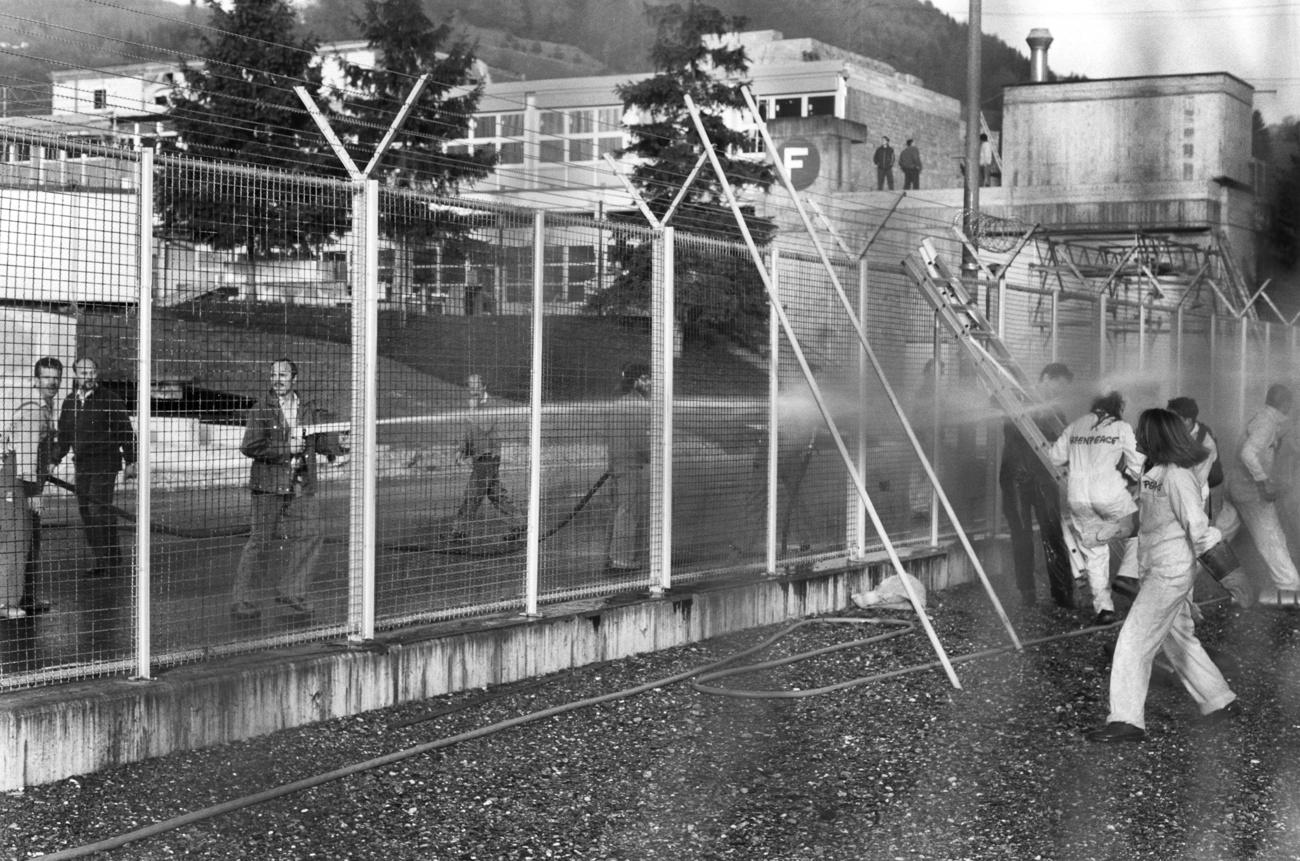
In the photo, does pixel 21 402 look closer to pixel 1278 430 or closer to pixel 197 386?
pixel 197 386

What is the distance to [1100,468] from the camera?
407 inches

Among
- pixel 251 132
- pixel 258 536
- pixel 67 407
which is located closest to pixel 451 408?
pixel 258 536

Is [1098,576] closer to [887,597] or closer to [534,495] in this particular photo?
[887,597]

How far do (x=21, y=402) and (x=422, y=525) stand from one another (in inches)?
98.6

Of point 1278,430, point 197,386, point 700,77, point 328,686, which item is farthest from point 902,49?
point 1278,430

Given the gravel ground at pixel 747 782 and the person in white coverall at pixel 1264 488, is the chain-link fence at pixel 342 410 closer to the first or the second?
the gravel ground at pixel 747 782

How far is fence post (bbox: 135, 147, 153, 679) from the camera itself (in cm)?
629

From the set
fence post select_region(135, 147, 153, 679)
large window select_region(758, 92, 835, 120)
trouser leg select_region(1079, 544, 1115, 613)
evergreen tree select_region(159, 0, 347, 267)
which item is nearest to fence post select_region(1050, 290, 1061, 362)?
trouser leg select_region(1079, 544, 1115, 613)

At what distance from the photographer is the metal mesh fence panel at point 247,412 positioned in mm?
5477

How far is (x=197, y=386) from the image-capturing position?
6.72 meters

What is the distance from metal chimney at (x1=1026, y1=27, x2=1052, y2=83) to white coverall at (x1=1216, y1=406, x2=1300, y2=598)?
37.6 ft

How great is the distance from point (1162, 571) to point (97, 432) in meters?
4.99

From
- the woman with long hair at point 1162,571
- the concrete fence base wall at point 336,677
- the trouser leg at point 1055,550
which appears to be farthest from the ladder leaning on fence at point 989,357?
the woman with long hair at point 1162,571

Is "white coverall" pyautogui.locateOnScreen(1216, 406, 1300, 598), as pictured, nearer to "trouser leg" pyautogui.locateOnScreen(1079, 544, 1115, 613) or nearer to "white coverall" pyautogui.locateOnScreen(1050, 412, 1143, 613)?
"trouser leg" pyautogui.locateOnScreen(1079, 544, 1115, 613)
